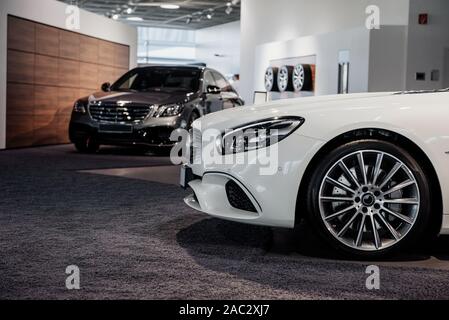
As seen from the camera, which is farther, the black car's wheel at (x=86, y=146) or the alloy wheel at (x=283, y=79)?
the alloy wheel at (x=283, y=79)

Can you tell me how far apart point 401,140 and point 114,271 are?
5.47ft

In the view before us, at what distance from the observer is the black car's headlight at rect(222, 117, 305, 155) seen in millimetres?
3672

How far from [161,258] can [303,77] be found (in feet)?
37.2

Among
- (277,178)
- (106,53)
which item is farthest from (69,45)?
(277,178)

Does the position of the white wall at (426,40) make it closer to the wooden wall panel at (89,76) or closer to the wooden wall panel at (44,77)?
the wooden wall panel at (44,77)

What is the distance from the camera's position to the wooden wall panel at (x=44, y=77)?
12.3m

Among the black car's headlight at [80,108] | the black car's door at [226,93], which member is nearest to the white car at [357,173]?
the black car's headlight at [80,108]

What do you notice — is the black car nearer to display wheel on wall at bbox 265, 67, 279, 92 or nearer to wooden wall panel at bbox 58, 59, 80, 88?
wooden wall panel at bbox 58, 59, 80, 88

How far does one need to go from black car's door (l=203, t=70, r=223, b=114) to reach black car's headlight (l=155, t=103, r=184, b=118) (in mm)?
726

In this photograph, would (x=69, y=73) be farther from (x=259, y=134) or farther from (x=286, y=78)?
(x=259, y=134)

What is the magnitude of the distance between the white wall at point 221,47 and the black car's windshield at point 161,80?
20085 millimetres

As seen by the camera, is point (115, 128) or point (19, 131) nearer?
point (115, 128)

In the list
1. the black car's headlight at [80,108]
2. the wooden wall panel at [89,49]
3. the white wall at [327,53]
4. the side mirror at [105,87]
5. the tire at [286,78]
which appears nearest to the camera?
the black car's headlight at [80,108]

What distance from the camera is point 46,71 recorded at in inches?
527
